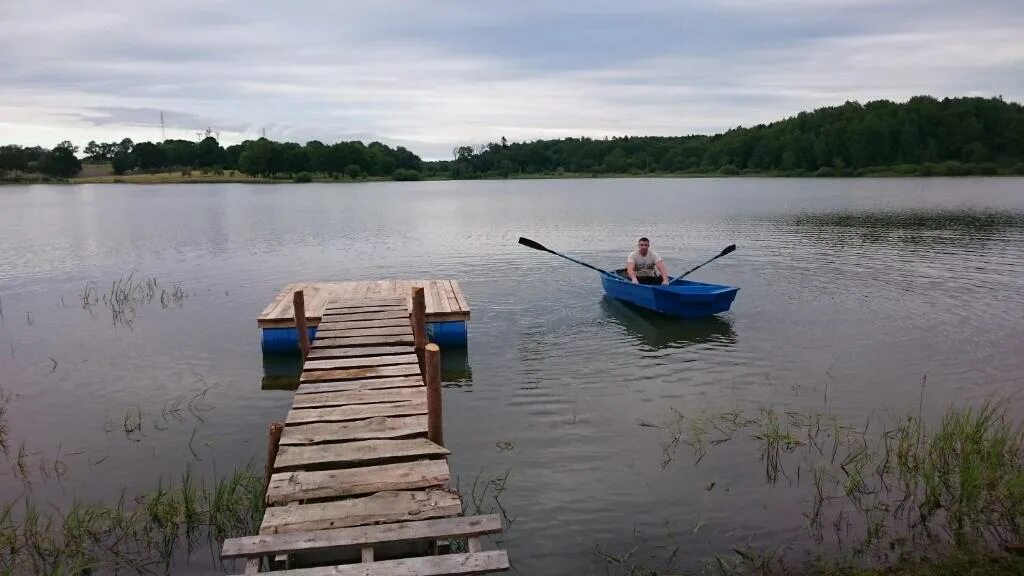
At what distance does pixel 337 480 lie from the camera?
5938mm

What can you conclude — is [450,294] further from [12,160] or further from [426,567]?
[12,160]

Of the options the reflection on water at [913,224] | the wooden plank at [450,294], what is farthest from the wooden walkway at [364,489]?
the reflection on water at [913,224]

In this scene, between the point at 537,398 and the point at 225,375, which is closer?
the point at 537,398

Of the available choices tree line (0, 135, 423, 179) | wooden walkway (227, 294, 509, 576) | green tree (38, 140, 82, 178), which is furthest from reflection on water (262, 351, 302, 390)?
green tree (38, 140, 82, 178)

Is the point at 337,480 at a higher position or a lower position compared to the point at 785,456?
higher

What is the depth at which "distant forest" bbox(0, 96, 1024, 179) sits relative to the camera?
10375 centimetres

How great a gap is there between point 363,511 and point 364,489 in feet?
1.14

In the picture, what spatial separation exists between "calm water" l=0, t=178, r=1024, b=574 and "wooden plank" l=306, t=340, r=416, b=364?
38.0 inches

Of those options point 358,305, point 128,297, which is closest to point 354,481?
point 358,305

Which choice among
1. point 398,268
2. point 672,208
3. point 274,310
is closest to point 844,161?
point 672,208

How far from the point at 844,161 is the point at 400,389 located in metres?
116

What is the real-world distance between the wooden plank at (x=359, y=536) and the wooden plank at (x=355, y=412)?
6.97ft

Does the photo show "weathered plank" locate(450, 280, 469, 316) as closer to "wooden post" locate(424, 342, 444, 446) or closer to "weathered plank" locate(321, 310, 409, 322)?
"weathered plank" locate(321, 310, 409, 322)

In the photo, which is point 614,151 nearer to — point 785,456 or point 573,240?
point 573,240
